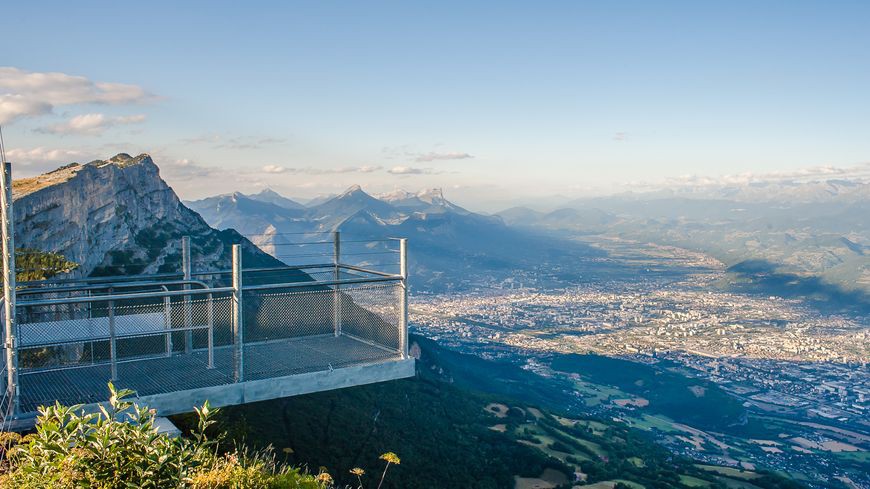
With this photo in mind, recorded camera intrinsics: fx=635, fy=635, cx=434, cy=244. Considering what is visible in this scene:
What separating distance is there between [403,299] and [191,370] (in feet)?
12.1

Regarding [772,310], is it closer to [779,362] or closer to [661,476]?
[779,362]

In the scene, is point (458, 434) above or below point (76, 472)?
below

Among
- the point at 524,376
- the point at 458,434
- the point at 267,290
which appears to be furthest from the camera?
the point at 524,376

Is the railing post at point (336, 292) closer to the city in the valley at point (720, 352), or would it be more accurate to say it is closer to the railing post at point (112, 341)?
the railing post at point (112, 341)

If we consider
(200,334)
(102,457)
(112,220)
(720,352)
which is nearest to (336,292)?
(200,334)

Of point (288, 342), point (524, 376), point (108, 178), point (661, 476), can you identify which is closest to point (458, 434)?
point (661, 476)

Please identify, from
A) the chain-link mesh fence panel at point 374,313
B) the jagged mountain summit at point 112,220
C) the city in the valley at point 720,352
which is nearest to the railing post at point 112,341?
the chain-link mesh fence panel at point 374,313

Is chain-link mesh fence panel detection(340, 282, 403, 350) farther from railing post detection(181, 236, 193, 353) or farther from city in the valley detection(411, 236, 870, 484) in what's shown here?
city in the valley detection(411, 236, 870, 484)

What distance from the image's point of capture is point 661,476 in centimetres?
5412

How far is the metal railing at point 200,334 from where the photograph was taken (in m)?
8.90

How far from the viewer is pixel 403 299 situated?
11.3 meters

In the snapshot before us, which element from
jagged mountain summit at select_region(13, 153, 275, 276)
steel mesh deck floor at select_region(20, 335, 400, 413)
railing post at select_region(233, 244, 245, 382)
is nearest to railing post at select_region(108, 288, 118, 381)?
steel mesh deck floor at select_region(20, 335, 400, 413)

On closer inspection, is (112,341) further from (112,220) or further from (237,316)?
(112,220)

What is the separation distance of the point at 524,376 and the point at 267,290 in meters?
101
